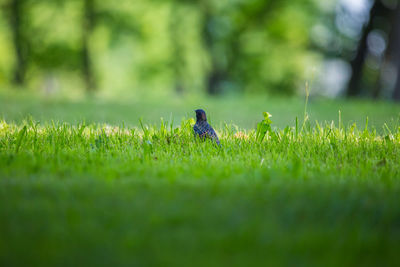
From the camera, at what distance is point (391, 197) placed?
2229mm

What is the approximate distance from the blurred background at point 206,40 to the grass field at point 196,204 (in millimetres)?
13250

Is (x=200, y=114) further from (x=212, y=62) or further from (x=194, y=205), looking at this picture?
(x=212, y=62)

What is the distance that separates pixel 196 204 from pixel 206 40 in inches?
690

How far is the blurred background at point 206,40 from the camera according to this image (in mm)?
17219

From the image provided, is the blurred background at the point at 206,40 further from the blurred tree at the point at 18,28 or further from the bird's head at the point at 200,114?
the bird's head at the point at 200,114

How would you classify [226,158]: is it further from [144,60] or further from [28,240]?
[144,60]

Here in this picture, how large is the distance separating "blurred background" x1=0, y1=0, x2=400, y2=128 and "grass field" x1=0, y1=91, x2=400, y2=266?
522 inches

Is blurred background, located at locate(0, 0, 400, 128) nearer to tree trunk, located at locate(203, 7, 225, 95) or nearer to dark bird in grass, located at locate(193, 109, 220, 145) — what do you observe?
tree trunk, located at locate(203, 7, 225, 95)

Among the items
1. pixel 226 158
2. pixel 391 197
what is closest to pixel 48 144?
pixel 226 158

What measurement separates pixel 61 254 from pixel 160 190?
82 centimetres

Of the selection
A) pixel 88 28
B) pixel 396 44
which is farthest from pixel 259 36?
pixel 88 28

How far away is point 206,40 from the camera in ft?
61.1

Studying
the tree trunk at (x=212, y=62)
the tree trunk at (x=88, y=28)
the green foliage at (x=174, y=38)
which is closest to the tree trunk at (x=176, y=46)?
the green foliage at (x=174, y=38)

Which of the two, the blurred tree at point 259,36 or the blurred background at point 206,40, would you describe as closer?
the blurred background at point 206,40
